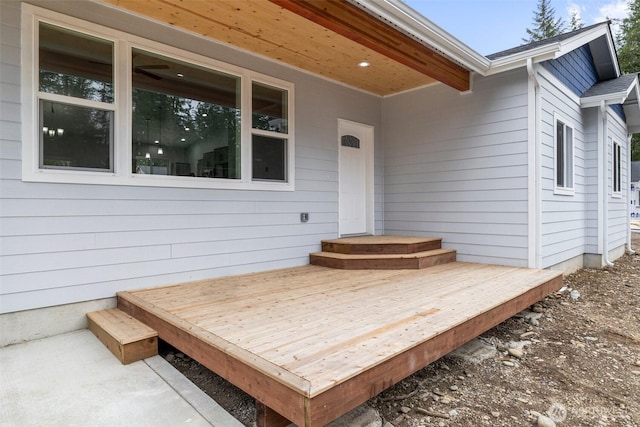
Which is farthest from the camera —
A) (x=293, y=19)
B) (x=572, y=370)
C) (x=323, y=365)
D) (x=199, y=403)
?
(x=293, y=19)

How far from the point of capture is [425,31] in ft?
12.6

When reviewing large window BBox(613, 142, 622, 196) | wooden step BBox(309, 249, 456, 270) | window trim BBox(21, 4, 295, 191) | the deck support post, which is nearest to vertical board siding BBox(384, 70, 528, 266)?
wooden step BBox(309, 249, 456, 270)

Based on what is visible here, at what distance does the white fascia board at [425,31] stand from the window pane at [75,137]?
271cm

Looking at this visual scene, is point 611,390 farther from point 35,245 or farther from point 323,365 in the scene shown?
point 35,245

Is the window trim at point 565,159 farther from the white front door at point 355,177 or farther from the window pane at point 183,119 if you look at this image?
the window pane at point 183,119

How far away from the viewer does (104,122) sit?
3.41 metres

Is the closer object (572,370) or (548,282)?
(572,370)

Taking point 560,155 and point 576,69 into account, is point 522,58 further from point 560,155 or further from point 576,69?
point 576,69

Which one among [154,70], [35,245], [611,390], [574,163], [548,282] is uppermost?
[154,70]

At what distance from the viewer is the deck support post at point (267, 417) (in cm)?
186

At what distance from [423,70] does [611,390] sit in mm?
3686

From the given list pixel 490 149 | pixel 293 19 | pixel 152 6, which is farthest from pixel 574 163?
pixel 152 6

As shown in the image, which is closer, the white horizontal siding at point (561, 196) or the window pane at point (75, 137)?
the window pane at point (75, 137)

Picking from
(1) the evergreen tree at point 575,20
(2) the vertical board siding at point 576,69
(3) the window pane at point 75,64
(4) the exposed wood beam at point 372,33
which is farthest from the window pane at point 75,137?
(1) the evergreen tree at point 575,20
